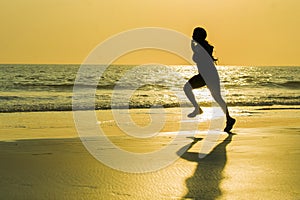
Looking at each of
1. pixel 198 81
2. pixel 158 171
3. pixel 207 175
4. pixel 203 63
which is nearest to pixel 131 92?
pixel 198 81

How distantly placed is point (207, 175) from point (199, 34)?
3.97 meters

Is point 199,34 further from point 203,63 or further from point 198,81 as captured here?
point 198,81

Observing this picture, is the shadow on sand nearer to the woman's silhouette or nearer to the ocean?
the woman's silhouette

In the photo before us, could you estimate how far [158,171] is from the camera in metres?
5.46

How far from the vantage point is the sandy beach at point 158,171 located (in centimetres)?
457

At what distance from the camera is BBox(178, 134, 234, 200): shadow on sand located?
4500mm

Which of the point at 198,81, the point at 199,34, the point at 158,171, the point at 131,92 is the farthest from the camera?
the point at 131,92

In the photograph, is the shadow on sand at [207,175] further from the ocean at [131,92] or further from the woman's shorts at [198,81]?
the ocean at [131,92]

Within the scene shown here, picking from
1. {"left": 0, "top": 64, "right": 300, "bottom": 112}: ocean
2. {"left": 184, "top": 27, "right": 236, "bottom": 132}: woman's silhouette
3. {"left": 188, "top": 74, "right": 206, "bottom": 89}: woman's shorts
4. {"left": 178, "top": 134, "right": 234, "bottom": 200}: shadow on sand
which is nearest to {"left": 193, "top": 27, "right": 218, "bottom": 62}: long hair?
{"left": 184, "top": 27, "right": 236, "bottom": 132}: woman's silhouette

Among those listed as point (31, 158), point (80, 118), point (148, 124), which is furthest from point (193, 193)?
point (80, 118)

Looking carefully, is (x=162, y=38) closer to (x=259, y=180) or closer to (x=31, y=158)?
(x=31, y=158)

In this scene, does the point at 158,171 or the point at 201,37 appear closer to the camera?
the point at 158,171

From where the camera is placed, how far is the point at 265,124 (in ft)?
36.0

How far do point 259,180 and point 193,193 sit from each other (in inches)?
31.3
